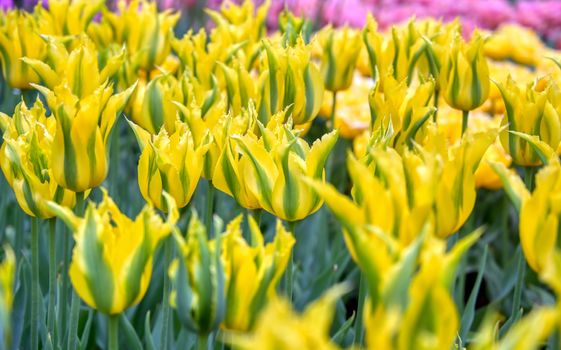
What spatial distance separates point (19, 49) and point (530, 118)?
121 centimetres

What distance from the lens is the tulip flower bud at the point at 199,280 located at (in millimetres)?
1037

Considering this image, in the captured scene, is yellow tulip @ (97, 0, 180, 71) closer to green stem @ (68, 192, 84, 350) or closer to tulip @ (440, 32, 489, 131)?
tulip @ (440, 32, 489, 131)

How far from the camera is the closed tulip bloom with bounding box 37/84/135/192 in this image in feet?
4.68

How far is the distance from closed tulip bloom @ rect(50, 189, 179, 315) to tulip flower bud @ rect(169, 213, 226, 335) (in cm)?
6

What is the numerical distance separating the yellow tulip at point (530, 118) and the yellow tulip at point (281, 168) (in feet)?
1.56

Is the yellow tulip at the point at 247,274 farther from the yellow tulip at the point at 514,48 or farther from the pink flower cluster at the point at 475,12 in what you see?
the pink flower cluster at the point at 475,12

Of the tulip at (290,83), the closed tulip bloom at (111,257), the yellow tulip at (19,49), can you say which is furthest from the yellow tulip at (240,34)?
the closed tulip bloom at (111,257)

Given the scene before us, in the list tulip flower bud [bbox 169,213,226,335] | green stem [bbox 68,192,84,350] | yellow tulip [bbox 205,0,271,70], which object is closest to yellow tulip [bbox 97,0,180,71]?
yellow tulip [bbox 205,0,271,70]

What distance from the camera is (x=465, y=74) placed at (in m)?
1.95

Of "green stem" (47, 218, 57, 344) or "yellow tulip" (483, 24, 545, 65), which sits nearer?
"green stem" (47, 218, 57, 344)

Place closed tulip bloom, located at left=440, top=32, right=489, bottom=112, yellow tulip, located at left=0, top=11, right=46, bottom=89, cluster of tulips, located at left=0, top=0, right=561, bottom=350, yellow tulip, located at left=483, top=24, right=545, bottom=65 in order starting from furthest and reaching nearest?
yellow tulip, located at left=483, top=24, right=545, bottom=65, yellow tulip, located at left=0, top=11, right=46, bottom=89, closed tulip bloom, located at left=440, top=32, right=489, bottom=112, cluster of tulips, located at left=0, top=0, right=561, bottom=350

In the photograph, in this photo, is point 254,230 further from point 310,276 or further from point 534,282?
→ point 534,282

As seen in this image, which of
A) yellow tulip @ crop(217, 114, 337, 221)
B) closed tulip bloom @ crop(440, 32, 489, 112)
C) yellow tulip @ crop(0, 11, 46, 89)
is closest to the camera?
yellow tulip @ crop(217, 114, 337, 221)

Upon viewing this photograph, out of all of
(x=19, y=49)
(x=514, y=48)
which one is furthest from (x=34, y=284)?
(x=514, y=48)
